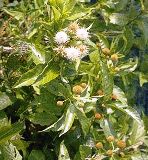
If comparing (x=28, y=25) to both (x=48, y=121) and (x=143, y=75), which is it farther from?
(x=143, y=75)

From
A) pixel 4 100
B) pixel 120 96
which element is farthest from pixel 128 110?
pixel 4 100

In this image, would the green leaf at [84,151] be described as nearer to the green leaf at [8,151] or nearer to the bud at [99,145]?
the bud at [99,145]

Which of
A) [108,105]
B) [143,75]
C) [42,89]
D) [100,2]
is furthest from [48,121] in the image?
[143,75]

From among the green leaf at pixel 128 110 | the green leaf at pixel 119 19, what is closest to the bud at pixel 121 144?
the green leaf at pixel 128 110

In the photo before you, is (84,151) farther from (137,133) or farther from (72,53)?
(72,53)

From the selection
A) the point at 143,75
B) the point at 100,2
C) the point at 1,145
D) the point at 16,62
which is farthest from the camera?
the point at 143,75
